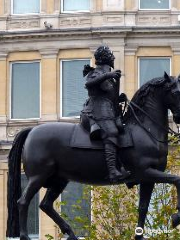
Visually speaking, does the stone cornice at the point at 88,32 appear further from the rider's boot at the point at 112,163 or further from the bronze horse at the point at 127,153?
the rider's boot at the point at 112,163

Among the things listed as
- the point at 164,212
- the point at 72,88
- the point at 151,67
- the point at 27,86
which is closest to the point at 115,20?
the point at 151,67

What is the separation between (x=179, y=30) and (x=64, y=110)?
5371 mm

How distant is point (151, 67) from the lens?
147ft

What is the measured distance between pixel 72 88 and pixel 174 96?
30.7 meters

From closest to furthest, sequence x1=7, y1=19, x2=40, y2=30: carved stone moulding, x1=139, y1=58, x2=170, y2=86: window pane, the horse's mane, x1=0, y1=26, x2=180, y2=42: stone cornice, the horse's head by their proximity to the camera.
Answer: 1. the horse's head
2. the horse's mane
3. x1=0, y1=26, x2=180, y2=42: stone cornice
4. x1=139, y1=58, x2=170, y2=86: window pane
5. x1=7, y1=19, x2=40, y2=30: carved stone moulding

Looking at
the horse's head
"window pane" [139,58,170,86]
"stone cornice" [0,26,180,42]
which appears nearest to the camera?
the horse's head

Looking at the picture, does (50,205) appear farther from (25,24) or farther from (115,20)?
(25,24)

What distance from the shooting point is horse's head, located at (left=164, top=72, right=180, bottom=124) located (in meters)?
14.0

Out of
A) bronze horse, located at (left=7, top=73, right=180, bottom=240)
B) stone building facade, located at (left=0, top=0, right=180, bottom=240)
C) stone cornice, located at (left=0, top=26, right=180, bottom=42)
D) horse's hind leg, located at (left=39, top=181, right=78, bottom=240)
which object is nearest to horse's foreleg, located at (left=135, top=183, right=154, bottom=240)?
bronze horse, located at (left=7, top=73, right=180, bottom=240)

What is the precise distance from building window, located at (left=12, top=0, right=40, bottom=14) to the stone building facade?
4 cm

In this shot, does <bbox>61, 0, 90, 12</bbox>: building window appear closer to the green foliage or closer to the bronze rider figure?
the green foliage

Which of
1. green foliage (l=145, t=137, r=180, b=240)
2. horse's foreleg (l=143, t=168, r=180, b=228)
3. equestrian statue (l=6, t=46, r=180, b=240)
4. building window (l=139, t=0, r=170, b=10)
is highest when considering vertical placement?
building window (l=139, t=0, r=170, b=10)

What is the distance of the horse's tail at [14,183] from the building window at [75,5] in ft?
101

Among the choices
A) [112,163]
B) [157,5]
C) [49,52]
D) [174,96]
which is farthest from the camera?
[49,52]
